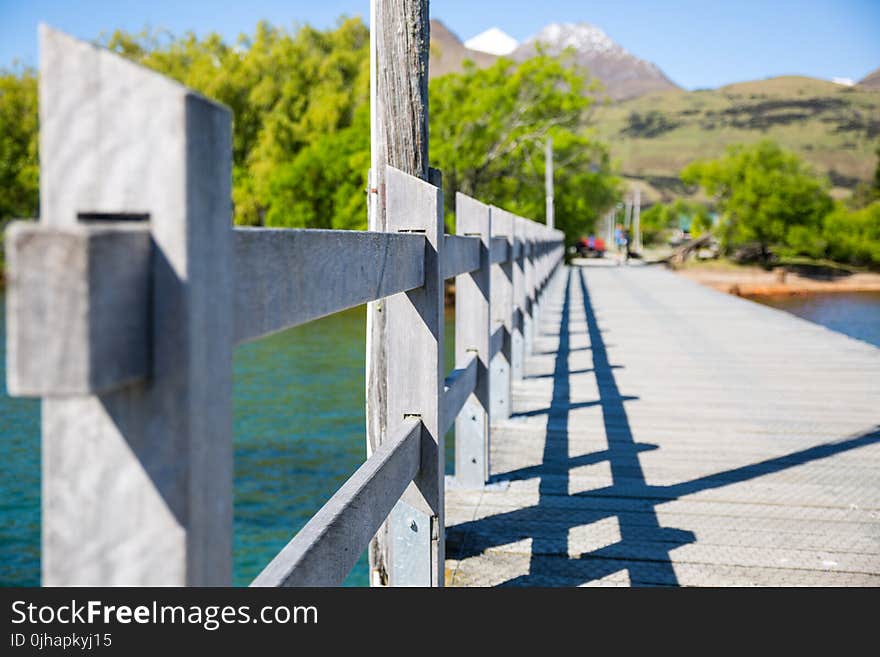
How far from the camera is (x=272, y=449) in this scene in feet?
36.0

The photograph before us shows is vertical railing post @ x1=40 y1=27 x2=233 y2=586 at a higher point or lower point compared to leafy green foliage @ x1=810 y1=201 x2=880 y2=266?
lower

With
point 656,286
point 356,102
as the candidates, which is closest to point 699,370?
point 656,286

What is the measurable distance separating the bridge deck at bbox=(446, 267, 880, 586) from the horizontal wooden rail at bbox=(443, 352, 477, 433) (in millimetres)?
496

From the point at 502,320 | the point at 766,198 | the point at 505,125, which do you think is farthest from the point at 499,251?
the point at 766,198

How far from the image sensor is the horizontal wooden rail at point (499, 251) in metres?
4.85

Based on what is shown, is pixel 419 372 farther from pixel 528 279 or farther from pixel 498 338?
pixel 528 279

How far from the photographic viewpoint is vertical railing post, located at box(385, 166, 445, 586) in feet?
8.61

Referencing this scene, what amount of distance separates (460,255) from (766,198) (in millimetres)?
53913

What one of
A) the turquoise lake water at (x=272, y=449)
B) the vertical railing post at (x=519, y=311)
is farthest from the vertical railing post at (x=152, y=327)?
the turquoise lake water at (x=272, y=449)

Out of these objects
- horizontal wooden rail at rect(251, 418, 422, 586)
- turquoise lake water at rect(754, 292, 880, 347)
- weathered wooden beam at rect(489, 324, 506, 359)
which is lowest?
turquoise lake water at rect(754, 292, 880, 347)

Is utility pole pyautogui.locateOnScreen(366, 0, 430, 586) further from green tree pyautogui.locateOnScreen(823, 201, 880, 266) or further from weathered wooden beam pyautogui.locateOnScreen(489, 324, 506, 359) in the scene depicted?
green tree pyautogui.locateOnScreen(823, 201, 880, 266)

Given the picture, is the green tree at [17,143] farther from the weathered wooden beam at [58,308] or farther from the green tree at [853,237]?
the green tree at [853,237]

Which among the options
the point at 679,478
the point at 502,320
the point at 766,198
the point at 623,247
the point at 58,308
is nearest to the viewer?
the point at 58,308

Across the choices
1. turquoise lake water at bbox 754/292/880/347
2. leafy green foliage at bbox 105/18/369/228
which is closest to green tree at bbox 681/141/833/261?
turquoise lake water at bbox 754/292/880/347
